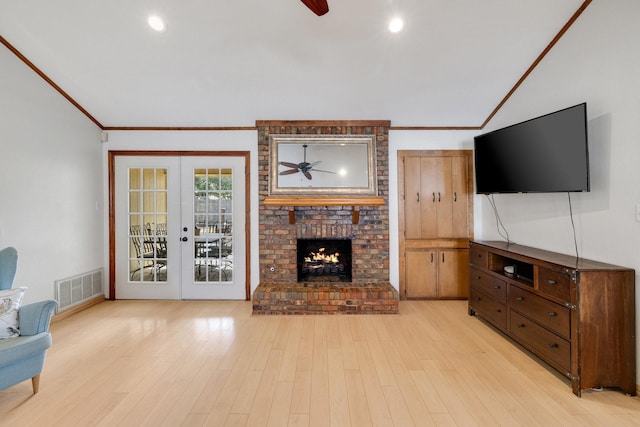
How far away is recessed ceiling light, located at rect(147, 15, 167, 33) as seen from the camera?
2599 millimetres

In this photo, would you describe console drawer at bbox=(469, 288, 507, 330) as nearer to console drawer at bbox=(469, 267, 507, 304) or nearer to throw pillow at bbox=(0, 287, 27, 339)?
console drawer at bbox=(469, 267, 507, 304)

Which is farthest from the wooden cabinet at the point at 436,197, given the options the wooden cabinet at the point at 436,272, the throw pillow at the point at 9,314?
the throw pillow at the point at 9,314

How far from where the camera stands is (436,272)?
13.6 feet

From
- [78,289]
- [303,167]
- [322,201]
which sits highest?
[303,167]

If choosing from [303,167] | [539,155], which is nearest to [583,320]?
[539,155]

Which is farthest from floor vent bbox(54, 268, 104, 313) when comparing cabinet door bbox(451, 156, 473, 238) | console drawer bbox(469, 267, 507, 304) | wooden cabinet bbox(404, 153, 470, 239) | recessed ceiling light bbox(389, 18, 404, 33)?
cabinet door bbox(451, 156, 473, 238)

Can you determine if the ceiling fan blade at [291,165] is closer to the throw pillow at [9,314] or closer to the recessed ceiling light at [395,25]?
the recessed ceiling light at [395,25]

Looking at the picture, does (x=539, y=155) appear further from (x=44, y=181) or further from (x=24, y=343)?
(x=44, y=181)

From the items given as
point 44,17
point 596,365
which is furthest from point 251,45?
point 596,365

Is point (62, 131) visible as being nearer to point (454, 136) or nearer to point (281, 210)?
point (281, 210)

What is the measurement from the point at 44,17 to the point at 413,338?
4.61m

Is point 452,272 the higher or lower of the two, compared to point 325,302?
higher

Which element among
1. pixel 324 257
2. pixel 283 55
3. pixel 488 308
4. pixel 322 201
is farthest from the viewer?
pixel 324 257

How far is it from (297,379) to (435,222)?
2869 mm
